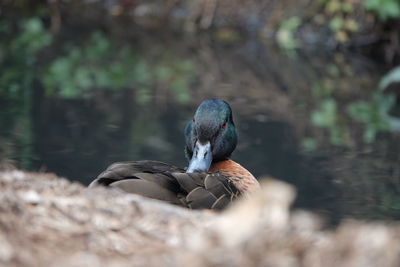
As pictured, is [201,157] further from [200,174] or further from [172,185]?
[172,185]

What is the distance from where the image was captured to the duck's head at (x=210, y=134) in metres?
5.97

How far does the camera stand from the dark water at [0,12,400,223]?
25.1ft

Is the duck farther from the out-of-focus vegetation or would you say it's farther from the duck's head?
the out-of-focus vegetation

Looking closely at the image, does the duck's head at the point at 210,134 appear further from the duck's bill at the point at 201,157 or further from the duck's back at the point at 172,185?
the duck's back at the point at 172,185

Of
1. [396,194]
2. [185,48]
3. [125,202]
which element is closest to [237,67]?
[185,48]

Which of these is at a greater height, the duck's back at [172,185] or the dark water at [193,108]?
the dark water at [193,108]

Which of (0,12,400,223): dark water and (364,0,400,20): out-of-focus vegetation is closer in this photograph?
(0,12,400,223): dark water

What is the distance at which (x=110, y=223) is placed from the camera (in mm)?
2676

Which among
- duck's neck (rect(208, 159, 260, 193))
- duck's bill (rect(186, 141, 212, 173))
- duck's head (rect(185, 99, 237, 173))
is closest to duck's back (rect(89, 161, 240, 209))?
duck's neck (rect(208, 159, 260, 193))

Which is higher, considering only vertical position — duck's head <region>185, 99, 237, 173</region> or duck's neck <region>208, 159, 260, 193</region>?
duck's head <region>185, 99, 237, 173</region>

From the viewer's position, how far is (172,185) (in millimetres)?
4695

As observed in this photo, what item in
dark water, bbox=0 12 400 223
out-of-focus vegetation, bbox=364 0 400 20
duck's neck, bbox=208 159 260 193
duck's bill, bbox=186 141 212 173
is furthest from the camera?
out-of-focus vegetation, bbox=364 0 400 20

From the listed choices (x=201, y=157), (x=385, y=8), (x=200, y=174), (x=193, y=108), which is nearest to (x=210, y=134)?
(x=201, y=157)

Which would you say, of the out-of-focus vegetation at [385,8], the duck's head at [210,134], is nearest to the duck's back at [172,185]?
the duck's head at [210,134]
